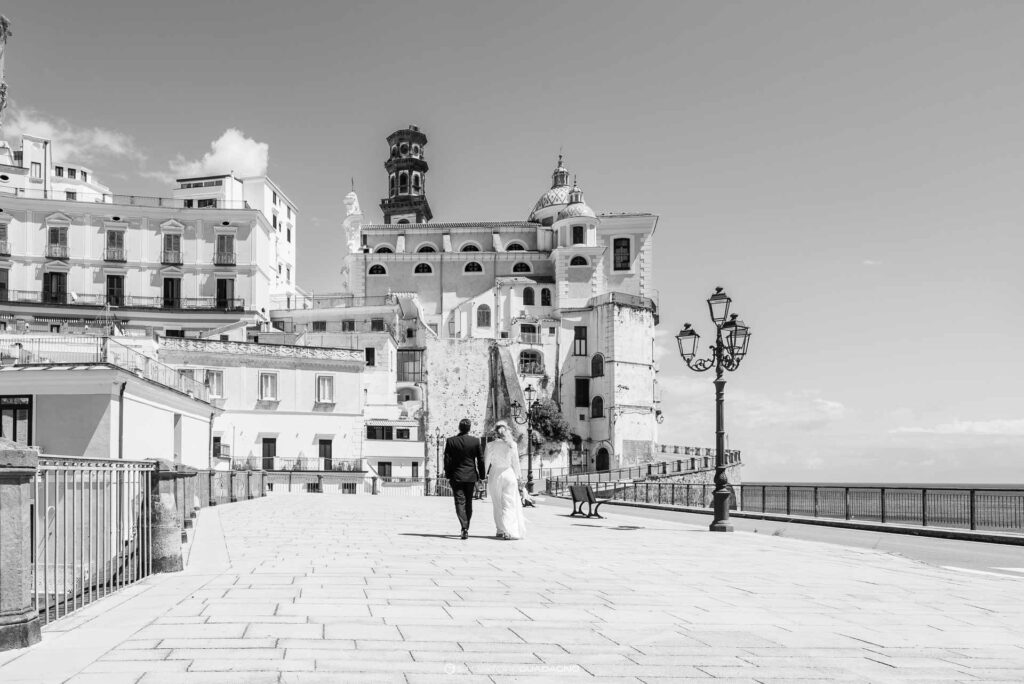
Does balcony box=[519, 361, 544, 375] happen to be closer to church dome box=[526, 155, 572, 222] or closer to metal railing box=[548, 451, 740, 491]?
metal railing box=[548, 451, 740, 491]

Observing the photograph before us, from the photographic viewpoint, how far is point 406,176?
103812 mm

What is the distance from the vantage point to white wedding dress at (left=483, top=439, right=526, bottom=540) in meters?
14.2

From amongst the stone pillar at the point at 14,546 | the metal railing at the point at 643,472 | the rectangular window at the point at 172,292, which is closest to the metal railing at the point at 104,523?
the stone pillar at the point at 14,546

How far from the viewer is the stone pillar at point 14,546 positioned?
541cm

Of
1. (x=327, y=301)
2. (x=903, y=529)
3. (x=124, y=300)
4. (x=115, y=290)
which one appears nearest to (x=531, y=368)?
(x=327, y=301)

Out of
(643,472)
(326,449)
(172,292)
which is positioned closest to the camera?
(326,449)

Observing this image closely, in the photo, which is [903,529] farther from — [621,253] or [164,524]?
[621,253]

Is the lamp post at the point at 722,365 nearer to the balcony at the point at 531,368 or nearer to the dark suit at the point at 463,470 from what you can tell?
the dark suit at the point at 463,470

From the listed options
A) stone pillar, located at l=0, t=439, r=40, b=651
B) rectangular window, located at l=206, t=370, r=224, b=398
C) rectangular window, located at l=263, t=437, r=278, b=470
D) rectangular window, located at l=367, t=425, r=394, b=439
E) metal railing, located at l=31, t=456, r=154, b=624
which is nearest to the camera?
stone pillar, located at l=0, t=439, r=40, b=651

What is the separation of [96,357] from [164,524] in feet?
77.4

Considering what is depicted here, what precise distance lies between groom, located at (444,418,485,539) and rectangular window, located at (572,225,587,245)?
6171 cm

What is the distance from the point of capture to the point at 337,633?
6.07 m

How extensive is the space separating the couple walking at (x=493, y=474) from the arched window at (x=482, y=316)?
56.1m

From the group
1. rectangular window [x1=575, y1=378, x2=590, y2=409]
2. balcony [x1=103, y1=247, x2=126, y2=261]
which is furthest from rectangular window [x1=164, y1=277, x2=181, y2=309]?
rectangular window [x1=575, y1=378, x2=590, y2=409]
